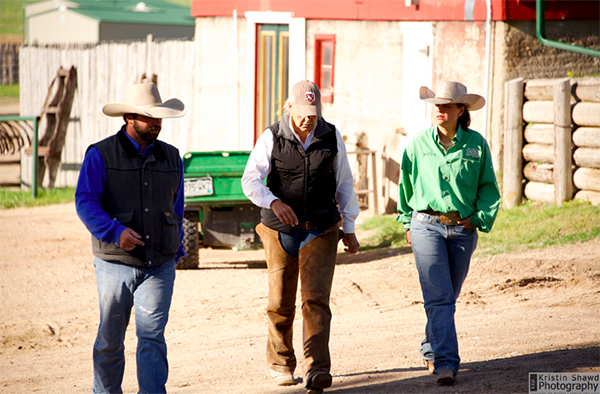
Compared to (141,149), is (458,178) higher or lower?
lower

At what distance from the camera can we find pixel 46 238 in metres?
11.6

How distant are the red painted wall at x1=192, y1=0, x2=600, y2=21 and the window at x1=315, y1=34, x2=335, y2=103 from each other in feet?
1.43

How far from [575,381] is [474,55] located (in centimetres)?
783

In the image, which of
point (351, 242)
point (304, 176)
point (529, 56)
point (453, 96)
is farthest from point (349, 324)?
point (529, 56)

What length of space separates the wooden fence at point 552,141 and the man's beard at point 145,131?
7406 mm

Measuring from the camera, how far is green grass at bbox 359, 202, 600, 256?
9.01m

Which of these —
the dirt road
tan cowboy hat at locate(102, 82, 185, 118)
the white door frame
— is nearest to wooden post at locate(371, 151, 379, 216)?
the white door frame

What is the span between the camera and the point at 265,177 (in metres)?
4.84

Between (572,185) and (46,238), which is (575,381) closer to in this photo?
(572,185)

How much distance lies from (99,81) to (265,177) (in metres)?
12.3

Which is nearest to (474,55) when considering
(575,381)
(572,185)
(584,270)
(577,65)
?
(577,65)

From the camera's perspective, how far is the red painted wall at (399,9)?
36.9 feet

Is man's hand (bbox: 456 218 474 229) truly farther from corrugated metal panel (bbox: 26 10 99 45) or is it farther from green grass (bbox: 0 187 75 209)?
corrugated metal panel (bbox: 26 10 99 45)

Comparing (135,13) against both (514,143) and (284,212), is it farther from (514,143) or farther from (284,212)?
(284,212)
